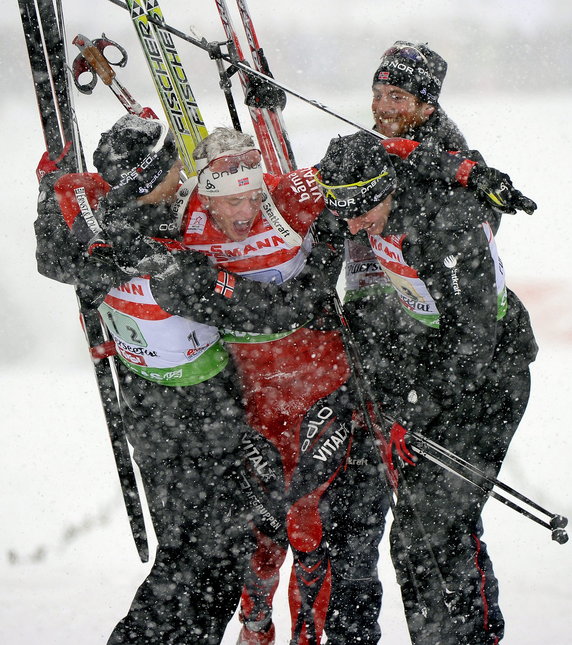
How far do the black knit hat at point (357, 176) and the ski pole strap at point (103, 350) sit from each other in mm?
1179

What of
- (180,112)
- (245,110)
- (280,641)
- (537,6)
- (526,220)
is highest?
(537,6)

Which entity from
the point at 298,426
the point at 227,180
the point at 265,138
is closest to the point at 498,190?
the point at 227,180

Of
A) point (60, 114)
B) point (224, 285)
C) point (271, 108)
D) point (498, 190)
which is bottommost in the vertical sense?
point (224, 285)

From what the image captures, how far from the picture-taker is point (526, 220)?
831 centimetres

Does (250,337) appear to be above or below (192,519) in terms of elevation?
above

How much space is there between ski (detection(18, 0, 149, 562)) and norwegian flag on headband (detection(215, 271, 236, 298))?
2.78ft

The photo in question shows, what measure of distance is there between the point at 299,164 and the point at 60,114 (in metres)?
4.29

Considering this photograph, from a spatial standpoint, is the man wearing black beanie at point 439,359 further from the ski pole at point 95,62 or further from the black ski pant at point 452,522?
the ski pole at point 95,62

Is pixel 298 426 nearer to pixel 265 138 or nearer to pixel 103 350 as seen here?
pixel 103 350

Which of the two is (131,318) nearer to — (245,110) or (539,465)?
(539,465)

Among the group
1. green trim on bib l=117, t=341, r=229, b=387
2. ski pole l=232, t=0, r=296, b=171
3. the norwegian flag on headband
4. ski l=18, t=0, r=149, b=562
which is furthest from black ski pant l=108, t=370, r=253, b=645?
ski pole l=232, t=0, r=296, b=171

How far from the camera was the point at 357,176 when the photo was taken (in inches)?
122

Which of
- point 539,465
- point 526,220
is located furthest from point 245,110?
point 539,465

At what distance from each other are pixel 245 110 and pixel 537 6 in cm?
328
